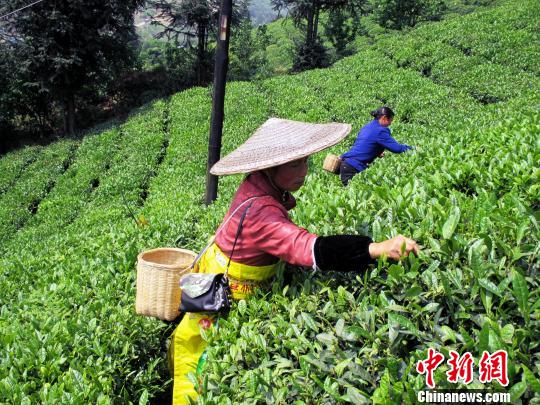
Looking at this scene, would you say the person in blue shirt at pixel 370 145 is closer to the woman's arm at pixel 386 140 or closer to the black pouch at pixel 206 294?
the woman's arm at pixel 386 140

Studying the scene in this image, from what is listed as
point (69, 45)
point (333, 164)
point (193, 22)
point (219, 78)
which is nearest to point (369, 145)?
point (333, 164)

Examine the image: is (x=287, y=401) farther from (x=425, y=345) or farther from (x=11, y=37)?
(x=11, y=37)

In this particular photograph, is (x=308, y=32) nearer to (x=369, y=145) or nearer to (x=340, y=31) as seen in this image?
(x=340, y=31)

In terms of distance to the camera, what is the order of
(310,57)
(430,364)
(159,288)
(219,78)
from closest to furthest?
(430,364), (159,288), (219,78), (310,57)

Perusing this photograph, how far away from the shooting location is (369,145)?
6.49 metres

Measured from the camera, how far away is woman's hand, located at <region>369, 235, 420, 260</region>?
212 cm

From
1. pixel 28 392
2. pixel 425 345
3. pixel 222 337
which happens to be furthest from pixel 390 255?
pixel 28 392

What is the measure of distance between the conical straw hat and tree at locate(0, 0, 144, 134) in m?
24.0

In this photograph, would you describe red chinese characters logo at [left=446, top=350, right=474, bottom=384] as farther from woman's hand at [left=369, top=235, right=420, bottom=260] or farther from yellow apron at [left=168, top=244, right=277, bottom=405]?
yellow apron at [left=168, top=244, right=277, bottom=405]

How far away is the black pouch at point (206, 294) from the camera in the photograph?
8.63ft

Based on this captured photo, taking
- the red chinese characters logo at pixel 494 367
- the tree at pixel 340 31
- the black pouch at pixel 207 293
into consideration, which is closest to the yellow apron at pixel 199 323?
the black pouch at pixel 207 293

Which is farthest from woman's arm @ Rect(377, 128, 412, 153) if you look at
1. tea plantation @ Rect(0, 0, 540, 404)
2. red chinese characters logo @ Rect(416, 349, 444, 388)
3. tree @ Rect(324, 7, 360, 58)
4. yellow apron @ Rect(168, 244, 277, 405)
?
tree @ Rect(324, 7, 360, 58)

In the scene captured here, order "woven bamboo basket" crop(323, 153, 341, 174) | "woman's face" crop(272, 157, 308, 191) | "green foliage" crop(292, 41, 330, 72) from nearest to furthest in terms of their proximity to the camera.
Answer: "woman's face" crop(272, 157, 308, 191), "woven bamboo basket" crop(323, 153, 341, 174), "green foliage" crop(292, 41, 330, 72)

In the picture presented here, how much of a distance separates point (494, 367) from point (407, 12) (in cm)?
4031
